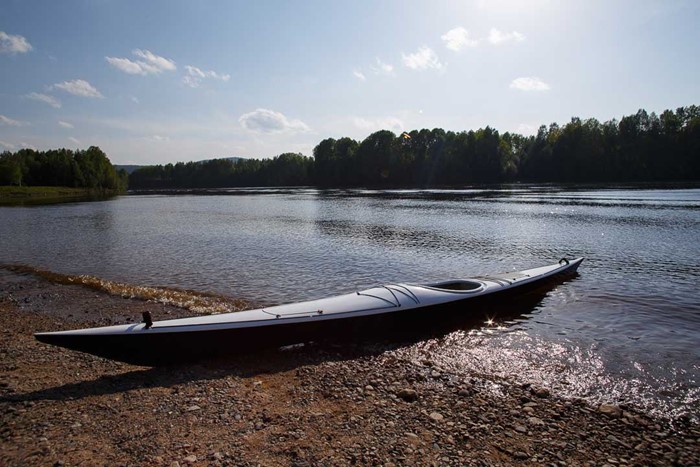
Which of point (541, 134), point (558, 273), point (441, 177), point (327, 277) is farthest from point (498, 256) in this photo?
point (541, 134)

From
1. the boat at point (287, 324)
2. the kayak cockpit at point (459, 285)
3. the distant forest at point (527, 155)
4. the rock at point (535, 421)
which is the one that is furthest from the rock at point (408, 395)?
the distant forest at point (527, 155)

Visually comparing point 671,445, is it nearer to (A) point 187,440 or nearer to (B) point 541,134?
(A) point 187,440

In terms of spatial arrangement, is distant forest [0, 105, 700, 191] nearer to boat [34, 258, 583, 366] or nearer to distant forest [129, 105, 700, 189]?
distant forest [129, 105, 700, 189]

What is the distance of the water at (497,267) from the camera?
7797 millimetres

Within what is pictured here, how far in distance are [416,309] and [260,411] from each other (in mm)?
4552

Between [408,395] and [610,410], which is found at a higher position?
[408,395]

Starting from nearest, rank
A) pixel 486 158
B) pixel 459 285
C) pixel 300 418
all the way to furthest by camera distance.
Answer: pixel 300 418, pixel 459 285, pixel 486 158

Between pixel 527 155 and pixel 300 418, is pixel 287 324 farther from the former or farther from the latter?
pixel 527 155

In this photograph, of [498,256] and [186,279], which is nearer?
[186,279]

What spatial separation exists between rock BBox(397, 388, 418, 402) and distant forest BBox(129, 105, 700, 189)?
105 meters

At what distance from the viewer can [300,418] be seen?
5.71 m

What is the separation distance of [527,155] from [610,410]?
114 m

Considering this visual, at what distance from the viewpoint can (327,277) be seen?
15172 mm

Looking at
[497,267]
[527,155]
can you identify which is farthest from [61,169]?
[497,267]
